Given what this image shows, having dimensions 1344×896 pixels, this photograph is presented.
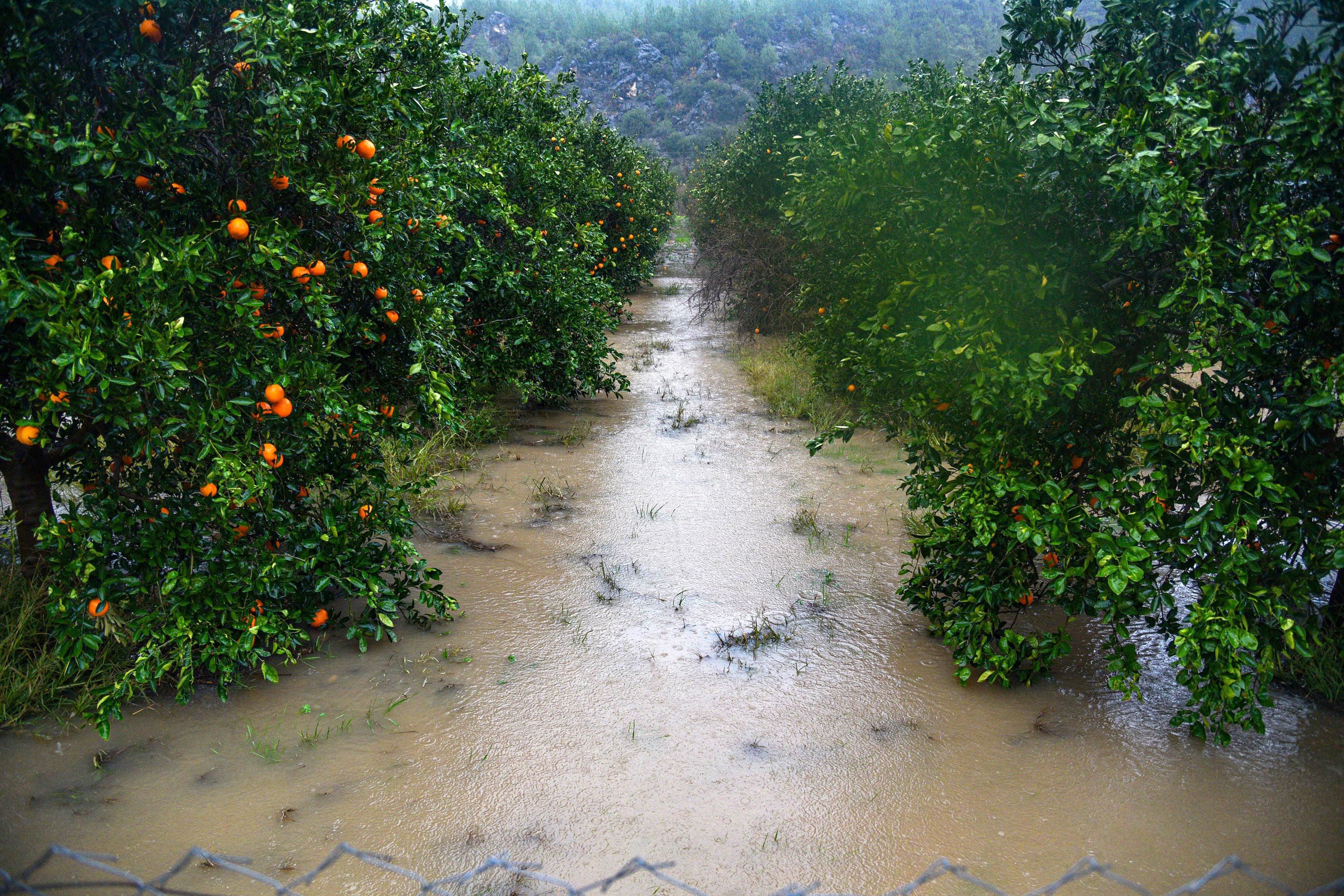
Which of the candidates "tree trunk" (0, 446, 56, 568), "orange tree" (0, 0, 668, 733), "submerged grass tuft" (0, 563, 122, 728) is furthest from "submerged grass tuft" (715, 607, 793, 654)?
"tree trunk" (0, 446, 56, 568)

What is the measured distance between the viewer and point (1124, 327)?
141 inches

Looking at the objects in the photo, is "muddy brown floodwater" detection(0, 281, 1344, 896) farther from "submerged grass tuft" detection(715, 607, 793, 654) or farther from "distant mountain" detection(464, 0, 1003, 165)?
"distant mountain" detection(464, 0, 1003, 165)

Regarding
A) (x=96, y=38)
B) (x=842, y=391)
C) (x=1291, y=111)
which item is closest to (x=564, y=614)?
(x=96, y=38)

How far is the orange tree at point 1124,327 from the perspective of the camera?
9.18 ft

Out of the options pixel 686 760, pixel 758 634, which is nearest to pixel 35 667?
pixel 686 760

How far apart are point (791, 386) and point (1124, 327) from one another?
5.71 meters

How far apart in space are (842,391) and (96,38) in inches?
260

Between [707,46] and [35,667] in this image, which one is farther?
[707,46]

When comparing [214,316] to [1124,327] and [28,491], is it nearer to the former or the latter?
[28,491]

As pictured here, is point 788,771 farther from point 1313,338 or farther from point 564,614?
point 1313,338

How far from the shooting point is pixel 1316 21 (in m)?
2.72

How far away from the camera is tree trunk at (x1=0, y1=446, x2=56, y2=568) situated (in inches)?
149

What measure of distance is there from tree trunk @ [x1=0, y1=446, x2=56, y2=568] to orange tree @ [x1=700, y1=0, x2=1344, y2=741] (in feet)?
11.7

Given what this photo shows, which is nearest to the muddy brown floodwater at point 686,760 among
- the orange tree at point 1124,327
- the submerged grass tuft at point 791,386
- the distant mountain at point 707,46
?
the orange tree at point 1124,327
